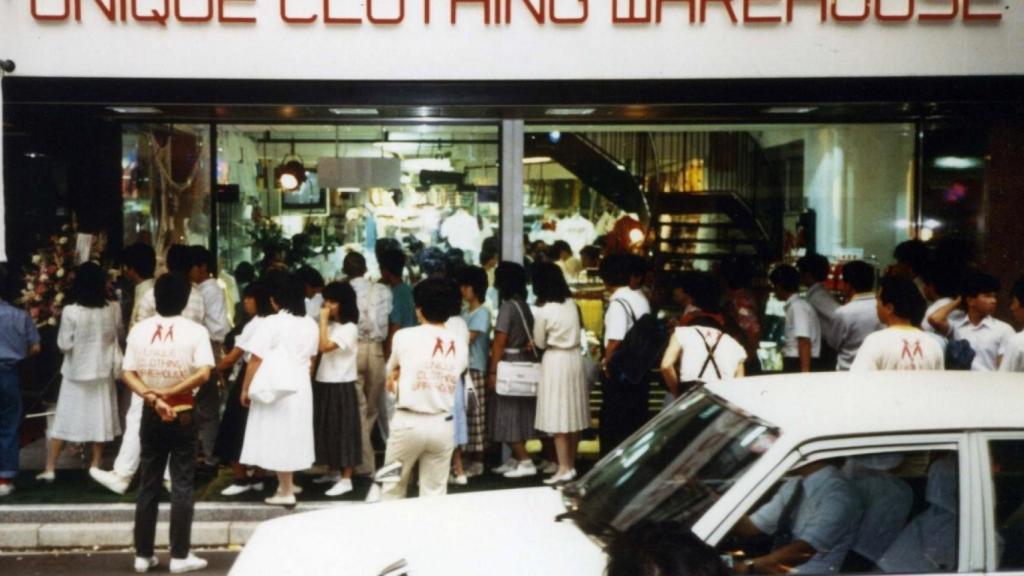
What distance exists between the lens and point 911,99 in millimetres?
10320

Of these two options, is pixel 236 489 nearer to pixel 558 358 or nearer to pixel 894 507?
pixel 558 358

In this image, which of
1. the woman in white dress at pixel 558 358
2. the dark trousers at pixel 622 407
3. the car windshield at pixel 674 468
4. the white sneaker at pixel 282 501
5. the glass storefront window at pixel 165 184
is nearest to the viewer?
the car windshield at pixel 674 468

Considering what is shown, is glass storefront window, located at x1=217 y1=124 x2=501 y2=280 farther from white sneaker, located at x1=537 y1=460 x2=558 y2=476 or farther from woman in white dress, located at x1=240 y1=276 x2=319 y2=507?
woman in white dress, located at x1=240 y1=276 x2=319 y2=507

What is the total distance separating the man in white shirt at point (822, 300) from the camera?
35.5 ft

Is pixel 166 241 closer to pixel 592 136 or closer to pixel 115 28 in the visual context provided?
pixel 115 28

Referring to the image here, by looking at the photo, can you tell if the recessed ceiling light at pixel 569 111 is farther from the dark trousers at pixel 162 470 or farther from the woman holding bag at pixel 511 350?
the dark trousers at pixel 162 470

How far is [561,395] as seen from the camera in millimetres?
10078

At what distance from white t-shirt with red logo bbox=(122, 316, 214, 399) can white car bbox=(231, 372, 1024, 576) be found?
126 inches

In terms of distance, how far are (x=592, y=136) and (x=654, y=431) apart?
23.7 ft

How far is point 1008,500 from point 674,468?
1.18m

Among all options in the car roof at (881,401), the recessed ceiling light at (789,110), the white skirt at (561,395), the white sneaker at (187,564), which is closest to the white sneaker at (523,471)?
the white skirt at (561,395)

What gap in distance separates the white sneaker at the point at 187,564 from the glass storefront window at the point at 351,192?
4582 millimetres

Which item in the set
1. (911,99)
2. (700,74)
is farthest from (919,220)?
(700,74)

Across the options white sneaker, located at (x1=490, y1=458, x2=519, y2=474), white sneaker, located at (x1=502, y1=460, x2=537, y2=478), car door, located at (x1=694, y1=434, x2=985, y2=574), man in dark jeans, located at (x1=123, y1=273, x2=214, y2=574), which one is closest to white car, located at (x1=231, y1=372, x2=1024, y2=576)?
car door, located at (x1=694, y1=434, x2=985, y2=574)
